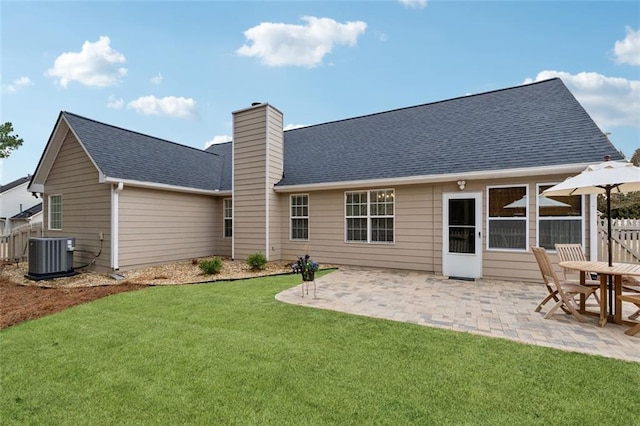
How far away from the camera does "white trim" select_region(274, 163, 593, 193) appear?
22.0 ft

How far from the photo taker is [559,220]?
22.8ft

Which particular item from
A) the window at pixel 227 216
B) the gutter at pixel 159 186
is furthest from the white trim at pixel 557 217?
the window at pixel 227 216

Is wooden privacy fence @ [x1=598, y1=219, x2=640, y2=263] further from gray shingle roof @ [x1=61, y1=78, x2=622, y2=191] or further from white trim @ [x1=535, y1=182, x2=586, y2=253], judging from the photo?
gray shingle roof @ [x1=61, y1=78, x2=622, y2=191]

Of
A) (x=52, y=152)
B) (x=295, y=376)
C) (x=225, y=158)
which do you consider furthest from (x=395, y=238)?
(x=52, y=152)

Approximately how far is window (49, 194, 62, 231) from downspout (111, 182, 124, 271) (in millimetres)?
3692

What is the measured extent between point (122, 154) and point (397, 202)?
9.22m

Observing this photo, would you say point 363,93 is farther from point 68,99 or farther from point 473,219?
point 68,99

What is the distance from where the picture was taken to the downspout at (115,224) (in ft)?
28.3

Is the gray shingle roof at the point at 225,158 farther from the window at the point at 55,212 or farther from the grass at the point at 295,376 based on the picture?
the grass at the point at 295,376

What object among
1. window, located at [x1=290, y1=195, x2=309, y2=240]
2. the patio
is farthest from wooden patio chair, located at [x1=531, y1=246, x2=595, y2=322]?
window, located at [x1=290, y1=195, x2=309, y2=240]

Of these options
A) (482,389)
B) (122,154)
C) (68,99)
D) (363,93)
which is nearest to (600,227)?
(482,389)

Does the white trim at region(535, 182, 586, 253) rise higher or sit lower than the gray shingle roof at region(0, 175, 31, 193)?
lower

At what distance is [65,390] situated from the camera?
2.73 metres

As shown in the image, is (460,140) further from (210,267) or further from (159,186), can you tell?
(159,186)
